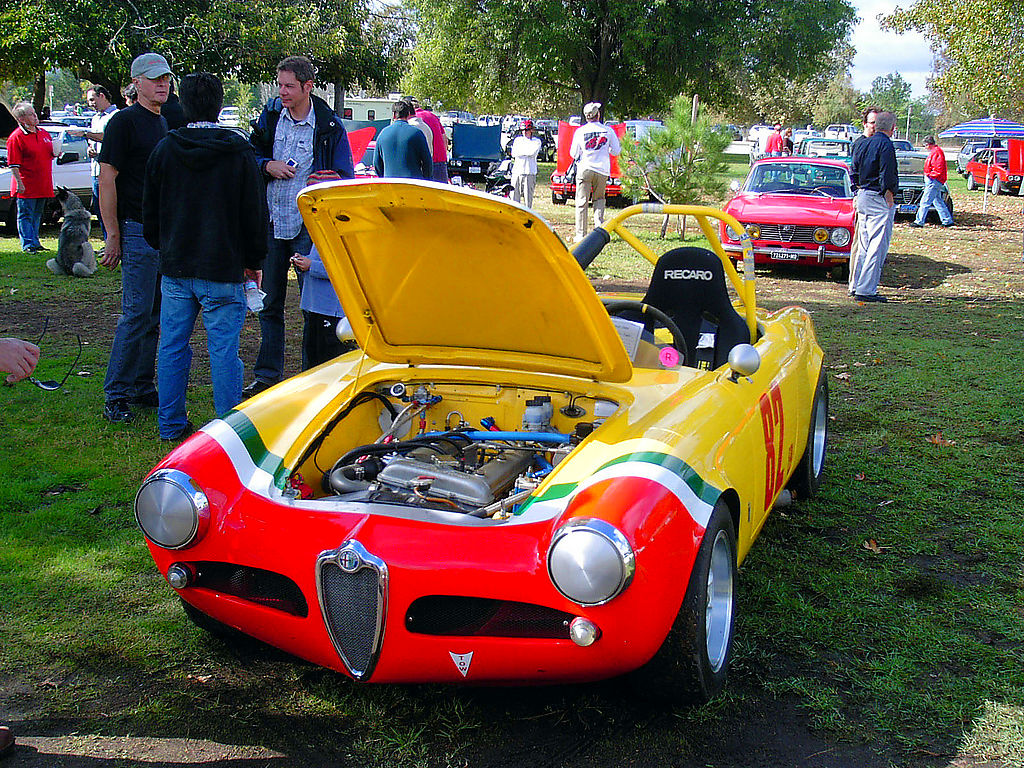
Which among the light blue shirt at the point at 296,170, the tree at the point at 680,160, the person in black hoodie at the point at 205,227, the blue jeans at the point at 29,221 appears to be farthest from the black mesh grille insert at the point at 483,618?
the tree at the point at 680,160

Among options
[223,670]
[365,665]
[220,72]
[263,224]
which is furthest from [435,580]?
[220,72]

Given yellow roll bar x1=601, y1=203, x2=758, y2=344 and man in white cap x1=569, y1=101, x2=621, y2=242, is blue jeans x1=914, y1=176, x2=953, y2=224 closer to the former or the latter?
man in white cap x1=569, y1=101, x2=621, y2=242

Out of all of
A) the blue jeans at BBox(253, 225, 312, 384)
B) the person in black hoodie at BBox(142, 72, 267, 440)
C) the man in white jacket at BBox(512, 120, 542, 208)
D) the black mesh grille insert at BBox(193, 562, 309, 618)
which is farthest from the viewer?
the man in white jacket at BBox(512, 120, 542, 208)

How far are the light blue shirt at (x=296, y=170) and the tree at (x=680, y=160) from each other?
9.90 m

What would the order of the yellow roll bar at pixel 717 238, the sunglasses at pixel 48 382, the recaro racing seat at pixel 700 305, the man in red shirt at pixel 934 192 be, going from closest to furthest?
the sunglasses at pixel 48 382
the yellow roll bar at pixel 717 238
the recaro racing seat at pixel 700 305
the man in red shirt at pixel 934 192

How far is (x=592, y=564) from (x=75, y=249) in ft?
32.2

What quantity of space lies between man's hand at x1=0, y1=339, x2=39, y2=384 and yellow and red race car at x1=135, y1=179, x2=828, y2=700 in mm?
520

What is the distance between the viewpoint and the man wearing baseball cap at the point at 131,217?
541cm

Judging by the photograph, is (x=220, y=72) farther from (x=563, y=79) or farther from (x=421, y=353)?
(x=421, y=353)

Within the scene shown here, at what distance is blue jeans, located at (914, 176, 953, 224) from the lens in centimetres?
1823

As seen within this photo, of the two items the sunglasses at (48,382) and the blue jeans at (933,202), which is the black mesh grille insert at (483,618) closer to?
the sunglasses at (48,382)

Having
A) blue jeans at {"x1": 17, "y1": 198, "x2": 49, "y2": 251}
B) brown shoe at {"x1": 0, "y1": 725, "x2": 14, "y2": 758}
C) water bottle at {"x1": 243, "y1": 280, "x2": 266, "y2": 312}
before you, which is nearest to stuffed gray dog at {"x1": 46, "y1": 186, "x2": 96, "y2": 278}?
blue jeans at {"x1": 17, "y1": 198, "x2": 49, "y2": 251}

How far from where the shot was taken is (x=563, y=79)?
89.9ft

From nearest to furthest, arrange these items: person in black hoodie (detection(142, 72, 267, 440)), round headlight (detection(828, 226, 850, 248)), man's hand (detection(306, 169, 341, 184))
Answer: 1. person in black hoodie (detection(142, 72, 267, 440))
2. man's hand (detection(306, 169, 341, 184))
3. round headlight (detection(828, 226, 850, 248))
